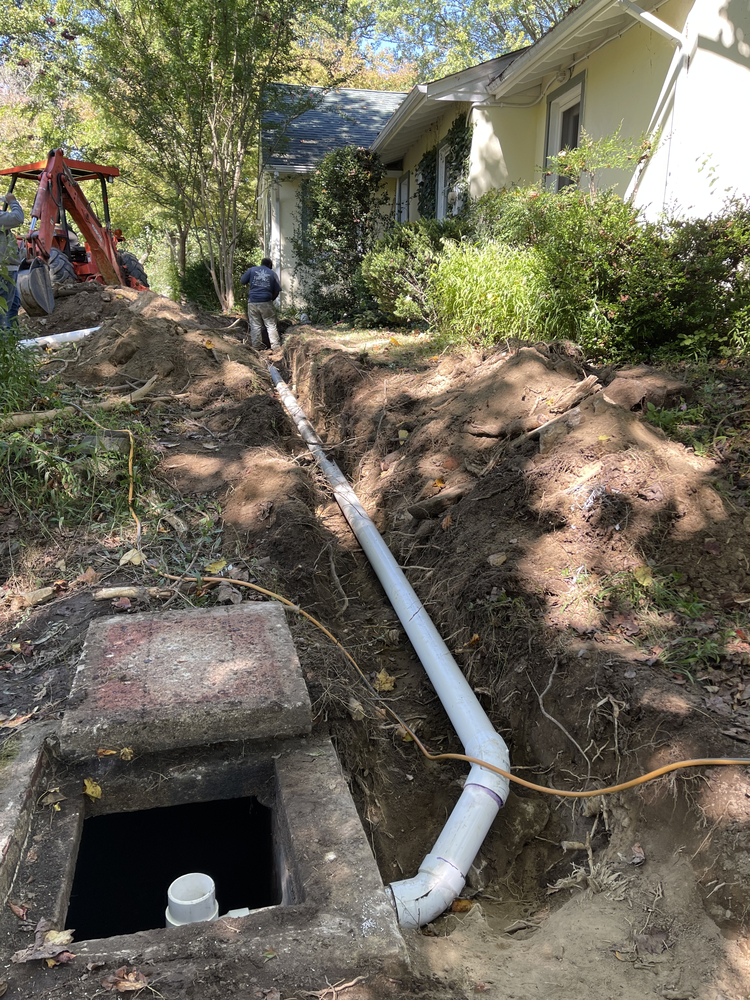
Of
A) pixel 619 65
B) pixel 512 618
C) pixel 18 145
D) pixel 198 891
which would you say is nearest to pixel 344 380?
pixel 512 618

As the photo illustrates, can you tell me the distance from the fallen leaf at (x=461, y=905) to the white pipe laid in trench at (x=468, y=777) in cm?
9

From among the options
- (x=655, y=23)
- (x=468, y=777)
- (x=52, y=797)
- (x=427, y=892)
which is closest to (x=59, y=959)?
(x=52, y=797)

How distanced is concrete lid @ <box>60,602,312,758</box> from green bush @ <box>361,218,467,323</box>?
6.56 metres

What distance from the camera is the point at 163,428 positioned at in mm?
6016

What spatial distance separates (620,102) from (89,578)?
851 cm

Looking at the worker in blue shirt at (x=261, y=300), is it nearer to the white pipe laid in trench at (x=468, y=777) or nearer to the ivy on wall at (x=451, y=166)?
the ivy on wall at (x=451, y=166)

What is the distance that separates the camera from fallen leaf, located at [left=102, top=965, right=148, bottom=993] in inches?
72.5

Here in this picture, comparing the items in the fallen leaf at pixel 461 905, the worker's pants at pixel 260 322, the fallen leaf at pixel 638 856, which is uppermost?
the worker's pants at pixel 260 322

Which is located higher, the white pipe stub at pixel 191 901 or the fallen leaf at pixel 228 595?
the fallen leaf at pixel 228 595

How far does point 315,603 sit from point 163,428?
2.69m

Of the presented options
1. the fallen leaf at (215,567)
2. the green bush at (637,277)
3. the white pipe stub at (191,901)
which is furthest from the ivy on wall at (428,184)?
the white pipe stub at (191,901)

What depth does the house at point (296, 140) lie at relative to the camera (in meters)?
15.8

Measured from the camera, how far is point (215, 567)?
4.07 m

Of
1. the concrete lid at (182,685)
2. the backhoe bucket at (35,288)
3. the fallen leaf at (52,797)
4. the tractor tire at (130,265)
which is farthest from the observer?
the tractor tire at (130,265)
